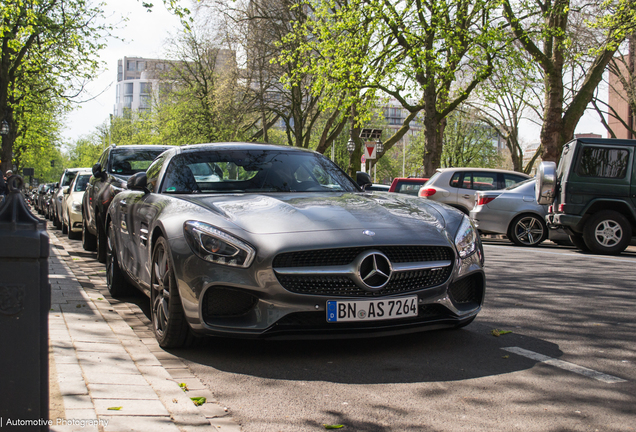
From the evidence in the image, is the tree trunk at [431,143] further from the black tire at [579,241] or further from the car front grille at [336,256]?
the car front grille at [336,256]

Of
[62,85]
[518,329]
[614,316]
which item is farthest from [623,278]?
[62,85]

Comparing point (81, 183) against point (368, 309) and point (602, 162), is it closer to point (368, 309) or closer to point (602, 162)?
point (602, 162)

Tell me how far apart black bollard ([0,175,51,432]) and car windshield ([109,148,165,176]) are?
9395 millimetres

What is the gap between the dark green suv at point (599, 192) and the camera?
1244 centimetres

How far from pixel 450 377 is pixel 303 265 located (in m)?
1.11

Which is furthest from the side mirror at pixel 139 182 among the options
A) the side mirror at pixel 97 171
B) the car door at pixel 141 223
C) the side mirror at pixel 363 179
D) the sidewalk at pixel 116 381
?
the side mirror at pixel 97 171

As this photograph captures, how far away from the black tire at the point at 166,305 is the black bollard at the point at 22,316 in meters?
2.08

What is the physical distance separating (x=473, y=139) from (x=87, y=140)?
75.8 meters

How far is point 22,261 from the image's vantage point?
2375mm

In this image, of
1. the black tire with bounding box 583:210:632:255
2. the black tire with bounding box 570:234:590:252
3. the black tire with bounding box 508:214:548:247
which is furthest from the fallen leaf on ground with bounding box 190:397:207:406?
the black tire with bounding box 508:214:548:247

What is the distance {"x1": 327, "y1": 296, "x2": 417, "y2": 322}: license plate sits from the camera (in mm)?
4246

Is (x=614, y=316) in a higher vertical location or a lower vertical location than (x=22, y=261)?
lower

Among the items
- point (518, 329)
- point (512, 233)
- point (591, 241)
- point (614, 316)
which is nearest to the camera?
point (518, 329)

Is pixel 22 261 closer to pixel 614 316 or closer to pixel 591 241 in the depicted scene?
pixel 614 316
